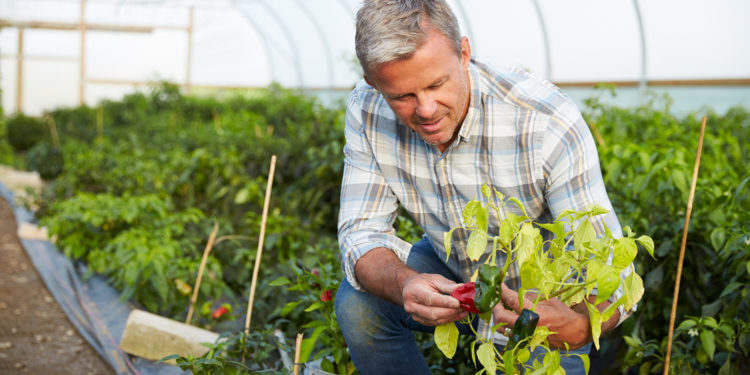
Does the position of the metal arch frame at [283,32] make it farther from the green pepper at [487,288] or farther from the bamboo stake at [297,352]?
the green pepper at [487,288]

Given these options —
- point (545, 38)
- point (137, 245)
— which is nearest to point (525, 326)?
point (137, 245)

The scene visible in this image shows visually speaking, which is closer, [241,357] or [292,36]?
[241,357]

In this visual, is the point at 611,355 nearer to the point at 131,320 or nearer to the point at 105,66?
the point at 131,320

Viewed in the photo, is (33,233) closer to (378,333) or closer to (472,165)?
(378,333)

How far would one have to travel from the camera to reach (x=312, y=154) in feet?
11.1

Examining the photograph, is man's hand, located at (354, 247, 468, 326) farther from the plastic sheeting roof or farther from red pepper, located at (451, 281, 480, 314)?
the plastic sheeting roof

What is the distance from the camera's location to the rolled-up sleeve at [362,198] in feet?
5.20

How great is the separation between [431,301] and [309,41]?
10.7 meters

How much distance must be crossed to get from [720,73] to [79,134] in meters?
7.43

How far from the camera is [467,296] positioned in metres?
1.11

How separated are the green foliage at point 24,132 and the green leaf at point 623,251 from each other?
921cm

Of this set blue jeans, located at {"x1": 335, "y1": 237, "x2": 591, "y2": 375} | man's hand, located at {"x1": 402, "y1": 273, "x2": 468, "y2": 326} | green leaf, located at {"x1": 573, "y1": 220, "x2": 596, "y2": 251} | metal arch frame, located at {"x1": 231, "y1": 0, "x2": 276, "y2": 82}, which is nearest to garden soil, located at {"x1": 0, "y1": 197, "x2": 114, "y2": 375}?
blue jeans, located at {"x1": 335, "y1": 237, "x2": 591, "y2": 375}

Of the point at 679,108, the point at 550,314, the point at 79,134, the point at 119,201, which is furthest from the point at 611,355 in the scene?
the point at 79,134

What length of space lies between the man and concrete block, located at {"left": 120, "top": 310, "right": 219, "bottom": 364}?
0.82m
